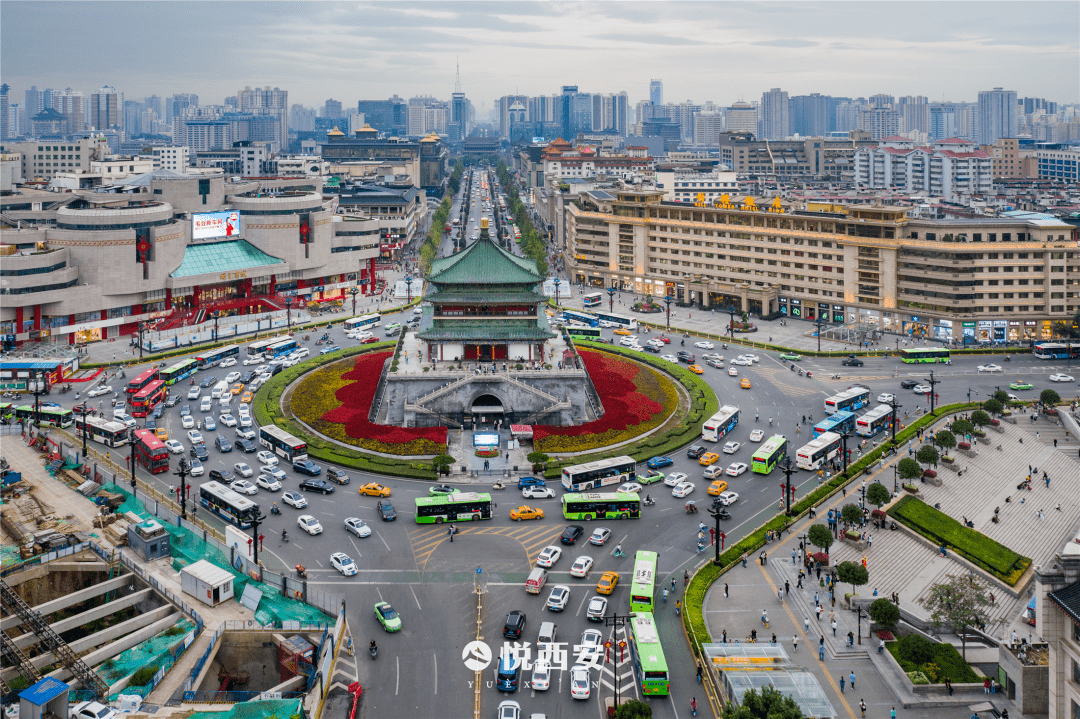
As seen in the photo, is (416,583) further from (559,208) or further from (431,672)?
(559,208)

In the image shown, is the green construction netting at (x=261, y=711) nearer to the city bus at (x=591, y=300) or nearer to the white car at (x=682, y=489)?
the white car at (x=682, y=489)

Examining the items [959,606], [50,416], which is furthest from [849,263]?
[50,416]

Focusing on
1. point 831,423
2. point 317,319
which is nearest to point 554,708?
point 831,423

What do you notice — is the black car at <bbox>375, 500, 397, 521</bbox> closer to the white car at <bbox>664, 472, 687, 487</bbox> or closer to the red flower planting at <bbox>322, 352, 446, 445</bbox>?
the red flower planting at <bbox>322, 352, 446, 445</bbox>

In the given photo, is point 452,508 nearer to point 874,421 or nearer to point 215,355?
point 874,421

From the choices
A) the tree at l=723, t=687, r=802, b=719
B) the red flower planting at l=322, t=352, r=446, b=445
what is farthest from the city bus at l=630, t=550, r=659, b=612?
the red flower planting at l=322, t=352, r=446, b=445
